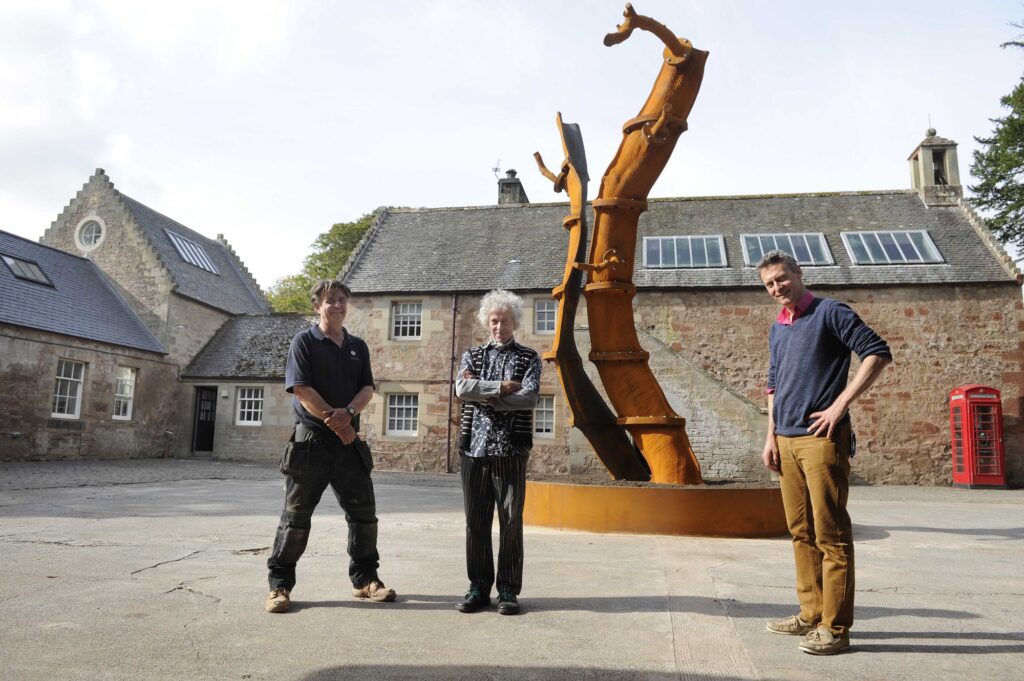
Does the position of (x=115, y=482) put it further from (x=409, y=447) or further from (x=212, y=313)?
(x=212, y=313)

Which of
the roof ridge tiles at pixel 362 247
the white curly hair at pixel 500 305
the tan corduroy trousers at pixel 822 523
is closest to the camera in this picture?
the tan corduroy trousers at pixel 822 523

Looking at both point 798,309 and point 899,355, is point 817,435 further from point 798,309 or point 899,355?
point 899,355

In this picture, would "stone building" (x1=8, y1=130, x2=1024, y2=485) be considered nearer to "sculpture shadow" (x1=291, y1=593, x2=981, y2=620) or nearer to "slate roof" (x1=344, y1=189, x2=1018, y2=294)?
"slate roof" (x1=344, y1=189, x2=1018, y2=294)

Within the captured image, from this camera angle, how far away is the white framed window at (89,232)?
75.3 ft

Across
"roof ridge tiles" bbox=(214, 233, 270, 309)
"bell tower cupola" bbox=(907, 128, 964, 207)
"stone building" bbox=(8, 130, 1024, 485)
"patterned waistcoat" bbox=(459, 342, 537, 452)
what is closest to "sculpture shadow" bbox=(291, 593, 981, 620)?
"patterned waistcoat" bbox=(459, 342, 537, 452)

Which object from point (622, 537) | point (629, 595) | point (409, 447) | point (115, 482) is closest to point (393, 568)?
point (629, 595)

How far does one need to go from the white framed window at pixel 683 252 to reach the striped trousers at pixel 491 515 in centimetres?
1464

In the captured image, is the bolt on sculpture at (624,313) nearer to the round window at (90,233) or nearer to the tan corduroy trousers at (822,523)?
the tan corduroy trousers at (822,523)

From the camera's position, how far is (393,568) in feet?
15.5

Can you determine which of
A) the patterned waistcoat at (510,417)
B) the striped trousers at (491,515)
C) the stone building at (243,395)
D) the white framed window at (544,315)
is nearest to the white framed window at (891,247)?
the white framed window at (544,315)

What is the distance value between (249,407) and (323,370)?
62.6ft

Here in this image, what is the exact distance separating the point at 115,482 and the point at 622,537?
31.5 ft

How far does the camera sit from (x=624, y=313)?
7457mm

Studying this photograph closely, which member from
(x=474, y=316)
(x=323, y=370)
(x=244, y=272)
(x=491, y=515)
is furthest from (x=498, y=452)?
(x=244, y=272)
